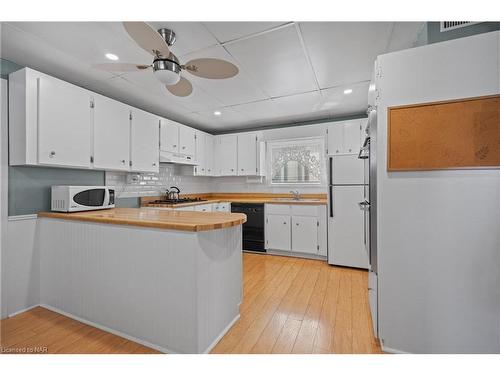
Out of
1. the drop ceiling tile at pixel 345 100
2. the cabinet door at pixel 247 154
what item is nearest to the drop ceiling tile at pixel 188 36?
the drop ceiling tile at pixel 345 100

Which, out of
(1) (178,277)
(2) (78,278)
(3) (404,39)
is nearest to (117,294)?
(2) (78,278)

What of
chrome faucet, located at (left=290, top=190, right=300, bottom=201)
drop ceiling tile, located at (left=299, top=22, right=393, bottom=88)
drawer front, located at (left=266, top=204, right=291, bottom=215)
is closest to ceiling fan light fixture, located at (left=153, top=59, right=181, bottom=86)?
drop ceiling tile, located at (left=299, top=22, right=393, bottom=88)

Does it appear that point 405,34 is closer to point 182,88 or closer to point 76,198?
point 182,88

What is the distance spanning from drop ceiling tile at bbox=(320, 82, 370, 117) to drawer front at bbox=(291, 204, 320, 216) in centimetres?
157

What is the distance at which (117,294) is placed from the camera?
5.45ft

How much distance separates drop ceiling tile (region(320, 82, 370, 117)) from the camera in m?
2.68

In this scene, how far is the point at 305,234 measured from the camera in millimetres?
3445

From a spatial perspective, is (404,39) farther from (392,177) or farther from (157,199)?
(157,199)

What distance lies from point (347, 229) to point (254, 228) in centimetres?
150

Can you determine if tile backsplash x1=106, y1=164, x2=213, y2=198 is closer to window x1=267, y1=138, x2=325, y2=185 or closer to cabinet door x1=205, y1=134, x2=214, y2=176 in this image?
cabinet door x1=205, y1=134, x2=214, y2=176

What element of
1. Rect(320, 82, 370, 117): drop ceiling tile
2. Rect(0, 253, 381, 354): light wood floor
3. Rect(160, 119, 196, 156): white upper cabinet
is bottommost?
Rect(0, 253, 381, 354): light wood floor

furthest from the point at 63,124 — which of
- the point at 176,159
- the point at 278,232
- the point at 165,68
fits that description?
the point at 278,232

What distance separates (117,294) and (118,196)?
5.40 feet

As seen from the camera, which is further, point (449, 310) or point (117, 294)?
point (117, 294)
